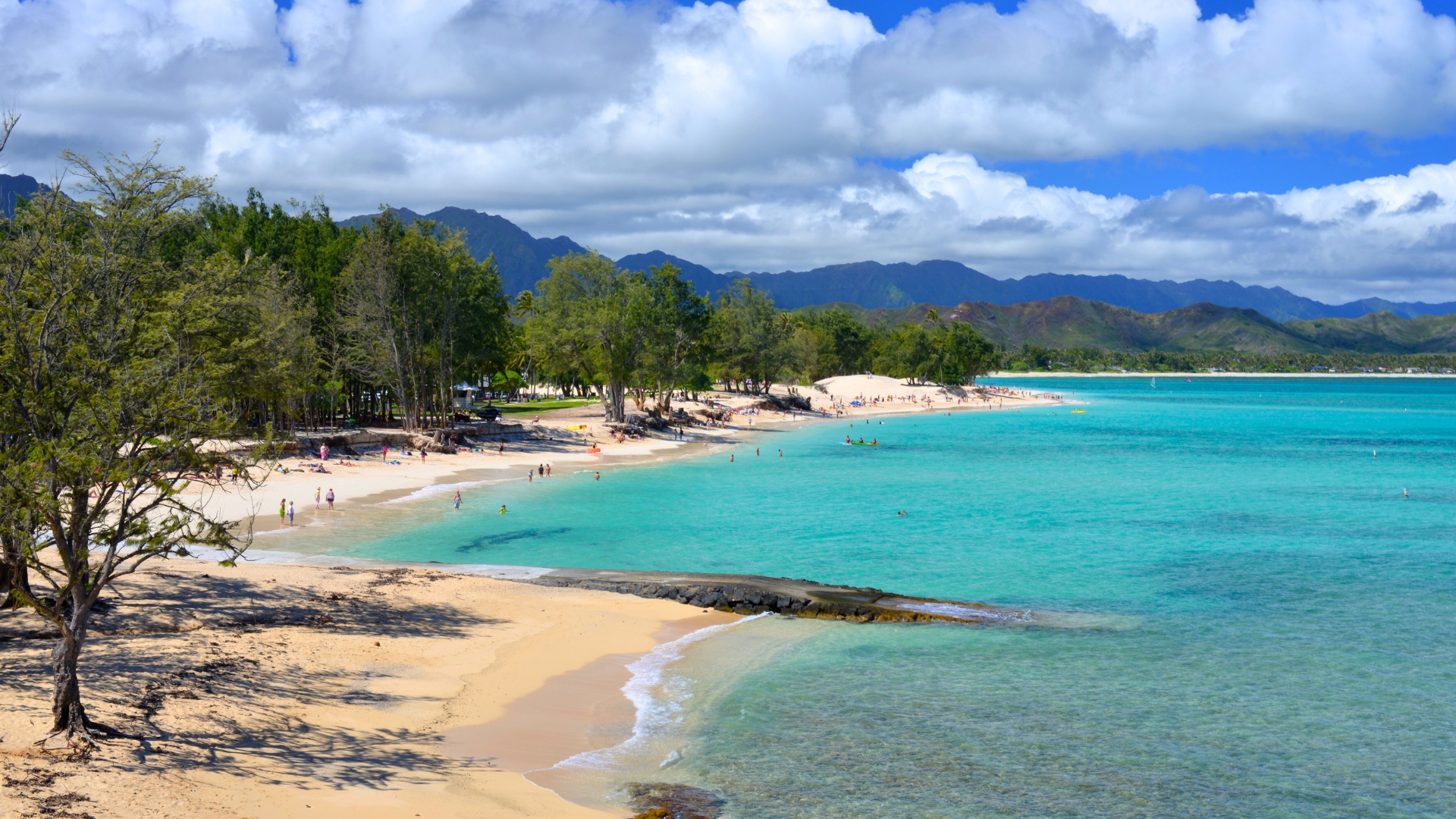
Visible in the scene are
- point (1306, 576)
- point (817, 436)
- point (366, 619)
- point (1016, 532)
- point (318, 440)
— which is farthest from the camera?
point (817, 436)

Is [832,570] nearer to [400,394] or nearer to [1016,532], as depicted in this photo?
[1016,532]

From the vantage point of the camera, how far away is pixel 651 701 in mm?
19188

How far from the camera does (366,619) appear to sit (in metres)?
22.8

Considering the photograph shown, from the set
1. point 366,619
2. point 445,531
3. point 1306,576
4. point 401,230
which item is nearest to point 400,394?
point 401,230

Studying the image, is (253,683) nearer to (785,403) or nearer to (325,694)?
(325,694)

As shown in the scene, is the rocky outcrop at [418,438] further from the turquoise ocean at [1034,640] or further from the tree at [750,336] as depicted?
the tree at [750,336]

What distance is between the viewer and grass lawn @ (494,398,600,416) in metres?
99.6

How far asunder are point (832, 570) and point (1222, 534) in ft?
73.6

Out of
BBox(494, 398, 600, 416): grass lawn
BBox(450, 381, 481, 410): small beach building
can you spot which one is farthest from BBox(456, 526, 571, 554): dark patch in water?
BBox(450, 381, 481, 410): small beach building

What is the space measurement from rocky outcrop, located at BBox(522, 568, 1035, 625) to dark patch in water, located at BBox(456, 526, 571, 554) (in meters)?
7.06

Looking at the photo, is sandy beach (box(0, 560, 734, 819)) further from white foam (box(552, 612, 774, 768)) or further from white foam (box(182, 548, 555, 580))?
white foam (box(182, 548, 555, 580))

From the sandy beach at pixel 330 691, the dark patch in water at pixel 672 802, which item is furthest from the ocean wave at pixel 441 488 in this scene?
the dark patch in water at pixel 672 802

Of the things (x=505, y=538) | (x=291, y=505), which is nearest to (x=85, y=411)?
(x=505, y=538)

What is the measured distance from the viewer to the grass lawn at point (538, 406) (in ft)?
327
